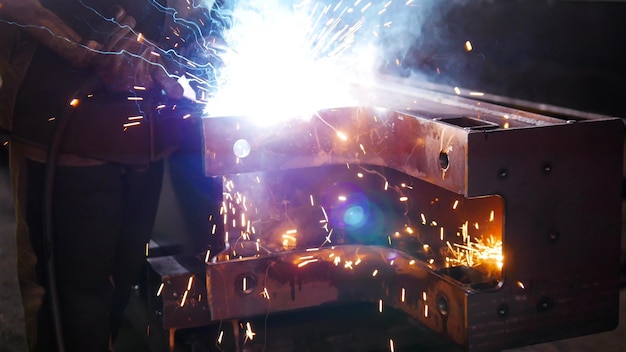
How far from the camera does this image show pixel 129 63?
1.85 metres

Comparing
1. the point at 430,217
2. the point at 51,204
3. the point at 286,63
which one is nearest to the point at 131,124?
Result: the point at 51,204

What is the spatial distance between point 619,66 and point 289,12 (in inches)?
90.0

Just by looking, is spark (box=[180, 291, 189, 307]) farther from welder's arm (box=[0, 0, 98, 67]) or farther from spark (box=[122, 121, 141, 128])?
welder's arm (box=[0, 0, 98, 67])

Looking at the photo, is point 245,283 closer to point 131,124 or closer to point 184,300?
point 184,300

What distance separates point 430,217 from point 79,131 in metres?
0.86

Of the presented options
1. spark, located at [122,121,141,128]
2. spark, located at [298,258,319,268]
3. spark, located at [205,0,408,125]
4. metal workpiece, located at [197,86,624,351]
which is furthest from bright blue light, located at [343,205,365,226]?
spark, located at [122,121,141,128]

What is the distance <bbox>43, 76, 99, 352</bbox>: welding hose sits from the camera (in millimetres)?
1801

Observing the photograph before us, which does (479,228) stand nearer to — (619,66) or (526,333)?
(526,333)

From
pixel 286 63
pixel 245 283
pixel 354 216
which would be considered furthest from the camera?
A: pixel 286 63

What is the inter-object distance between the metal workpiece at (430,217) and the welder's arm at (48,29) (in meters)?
0.35

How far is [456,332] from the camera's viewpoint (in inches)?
70.2

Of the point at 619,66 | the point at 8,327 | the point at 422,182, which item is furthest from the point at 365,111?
the point at 619,66

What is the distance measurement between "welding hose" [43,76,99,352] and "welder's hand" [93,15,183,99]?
0.04 m

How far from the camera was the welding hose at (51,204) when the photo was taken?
180cm
